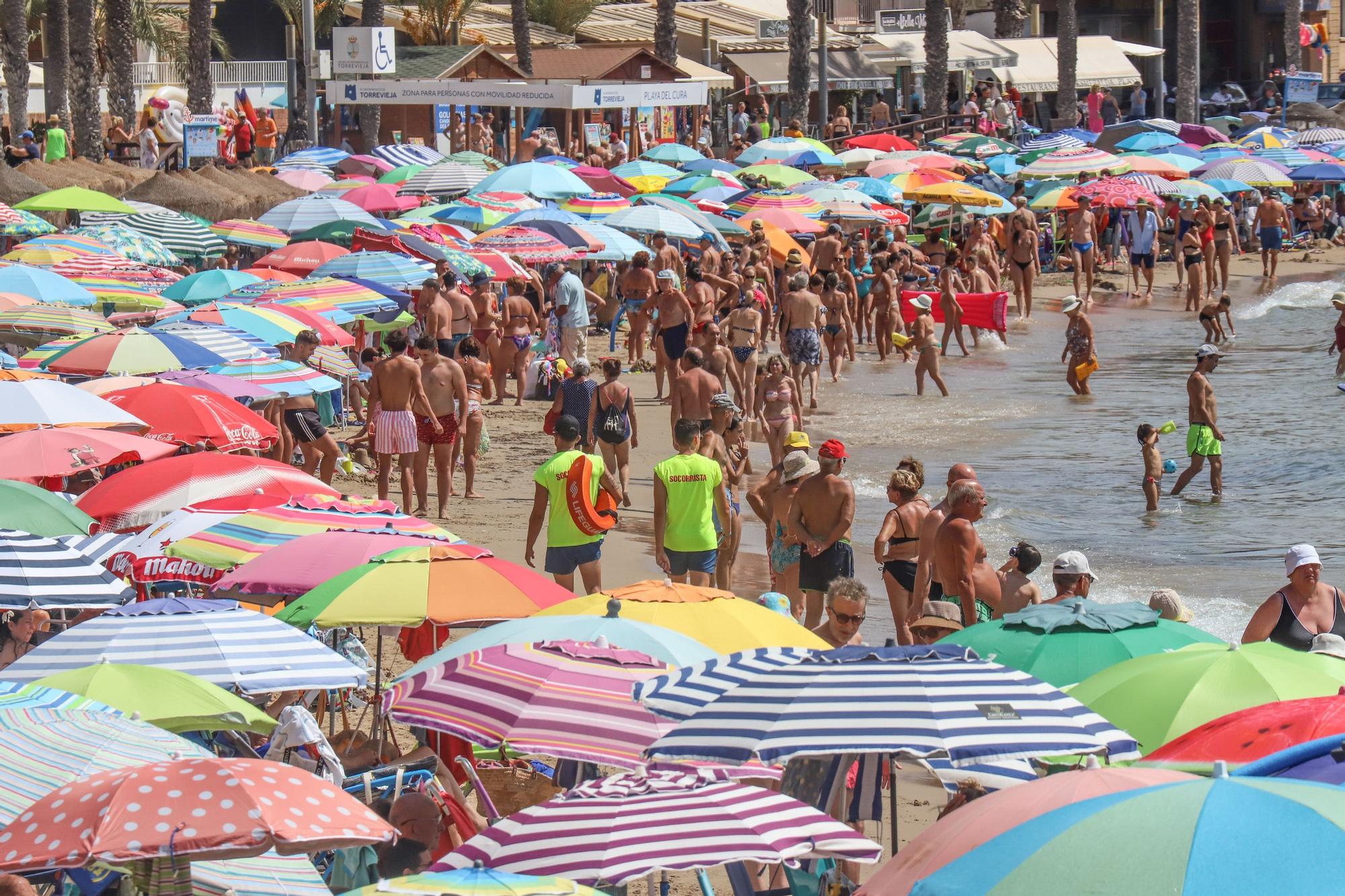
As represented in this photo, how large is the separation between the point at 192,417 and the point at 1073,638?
18.5 ft

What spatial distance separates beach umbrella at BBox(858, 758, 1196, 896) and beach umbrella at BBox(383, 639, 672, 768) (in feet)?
5.91

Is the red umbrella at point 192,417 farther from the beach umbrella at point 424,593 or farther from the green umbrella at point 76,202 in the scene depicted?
the green umbrella at point 76,202

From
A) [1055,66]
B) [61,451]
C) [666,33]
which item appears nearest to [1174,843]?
[61,451]

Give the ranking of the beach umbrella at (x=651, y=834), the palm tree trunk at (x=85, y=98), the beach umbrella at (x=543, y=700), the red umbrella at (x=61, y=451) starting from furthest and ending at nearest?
the palm tree trunk at (x=85, y=98)
the red umbrella at (x=61, y=451)
the beach umbrella at (x=543, y=700)
the beach umbrella at (x=651, y=834)

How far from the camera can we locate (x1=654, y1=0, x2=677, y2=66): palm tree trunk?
40.0m

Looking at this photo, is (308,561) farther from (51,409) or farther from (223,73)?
(223,73)

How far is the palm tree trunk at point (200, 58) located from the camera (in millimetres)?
30359

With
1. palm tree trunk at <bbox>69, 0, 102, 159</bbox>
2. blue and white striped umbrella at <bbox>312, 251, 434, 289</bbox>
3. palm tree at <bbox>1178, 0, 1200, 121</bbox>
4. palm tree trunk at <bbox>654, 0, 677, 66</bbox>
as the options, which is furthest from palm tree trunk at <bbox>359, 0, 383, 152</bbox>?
palm tree at <bbox>1178, 0, 1200, 121</bbox>

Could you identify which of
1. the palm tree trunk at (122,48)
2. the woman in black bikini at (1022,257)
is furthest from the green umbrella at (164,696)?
the palm tree trunk at (122,48)

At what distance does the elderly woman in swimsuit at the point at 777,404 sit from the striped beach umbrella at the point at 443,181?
12604 millimetres

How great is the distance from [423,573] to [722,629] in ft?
4.28

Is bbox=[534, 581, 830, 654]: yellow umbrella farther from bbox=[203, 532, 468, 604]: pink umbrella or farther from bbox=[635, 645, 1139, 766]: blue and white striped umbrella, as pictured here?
bbox=[635, 645, 1139, 766]: blue and white striped umbrella

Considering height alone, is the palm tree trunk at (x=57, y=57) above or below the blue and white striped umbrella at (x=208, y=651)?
above

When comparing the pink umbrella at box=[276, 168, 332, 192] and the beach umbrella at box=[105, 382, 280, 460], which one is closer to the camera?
the beach umbrella at box=[105, 382, 280, 460]
